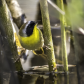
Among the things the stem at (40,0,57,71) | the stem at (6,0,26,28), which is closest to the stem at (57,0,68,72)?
the stem at (40,0,57,71)

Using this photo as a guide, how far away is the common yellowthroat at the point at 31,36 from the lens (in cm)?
58

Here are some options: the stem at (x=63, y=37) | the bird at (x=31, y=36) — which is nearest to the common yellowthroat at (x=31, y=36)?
the bird at (x=31, y=36)

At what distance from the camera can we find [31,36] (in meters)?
0.59

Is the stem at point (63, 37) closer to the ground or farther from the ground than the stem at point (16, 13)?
closer to the ground

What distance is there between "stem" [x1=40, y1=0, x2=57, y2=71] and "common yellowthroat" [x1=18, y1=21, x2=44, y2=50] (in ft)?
0.10

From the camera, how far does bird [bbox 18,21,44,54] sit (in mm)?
576

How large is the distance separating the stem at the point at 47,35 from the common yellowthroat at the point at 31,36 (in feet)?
0.10

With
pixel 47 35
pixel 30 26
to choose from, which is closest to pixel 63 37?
pixel 47 35

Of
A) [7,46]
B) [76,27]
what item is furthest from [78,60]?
[7,46]

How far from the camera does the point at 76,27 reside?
596 millimetres

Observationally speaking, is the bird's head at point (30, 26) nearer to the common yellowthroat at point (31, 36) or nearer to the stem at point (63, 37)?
the common yellowthroat at point (31, 36)

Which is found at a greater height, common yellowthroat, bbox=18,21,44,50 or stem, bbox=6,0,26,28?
stem, bbox=6,0,26,28

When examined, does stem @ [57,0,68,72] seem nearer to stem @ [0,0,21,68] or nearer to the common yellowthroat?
the common yellowthroat

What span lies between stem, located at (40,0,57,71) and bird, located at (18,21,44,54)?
0.03m
